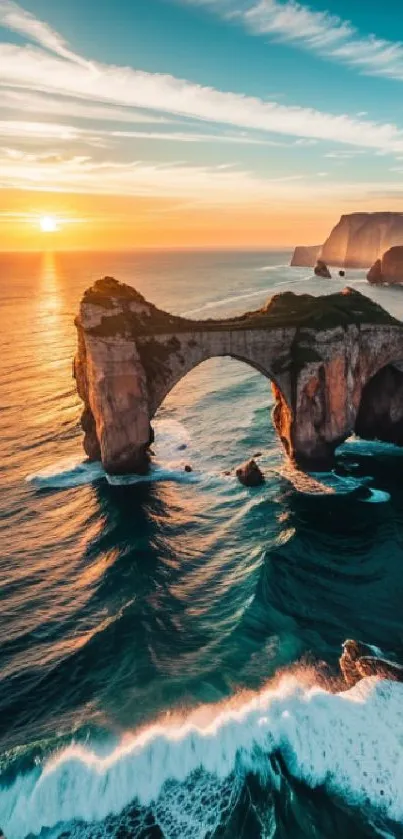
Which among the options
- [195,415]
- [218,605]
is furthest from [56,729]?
[195,415]

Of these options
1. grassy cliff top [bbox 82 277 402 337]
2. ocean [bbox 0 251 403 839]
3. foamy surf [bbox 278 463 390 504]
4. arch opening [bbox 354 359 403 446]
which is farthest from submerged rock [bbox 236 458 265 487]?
arch opening [bbox 354 359 403 446]

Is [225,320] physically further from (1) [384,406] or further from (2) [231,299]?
(2) [231,299]

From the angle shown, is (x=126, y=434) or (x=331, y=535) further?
(x=126, y=434)

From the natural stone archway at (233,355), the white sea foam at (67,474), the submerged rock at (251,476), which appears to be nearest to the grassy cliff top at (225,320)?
the natural stone archway at (233,355)

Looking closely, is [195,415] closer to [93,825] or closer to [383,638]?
[383,638]

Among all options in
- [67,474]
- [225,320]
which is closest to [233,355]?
[225,320]

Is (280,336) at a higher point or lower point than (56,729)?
higher
